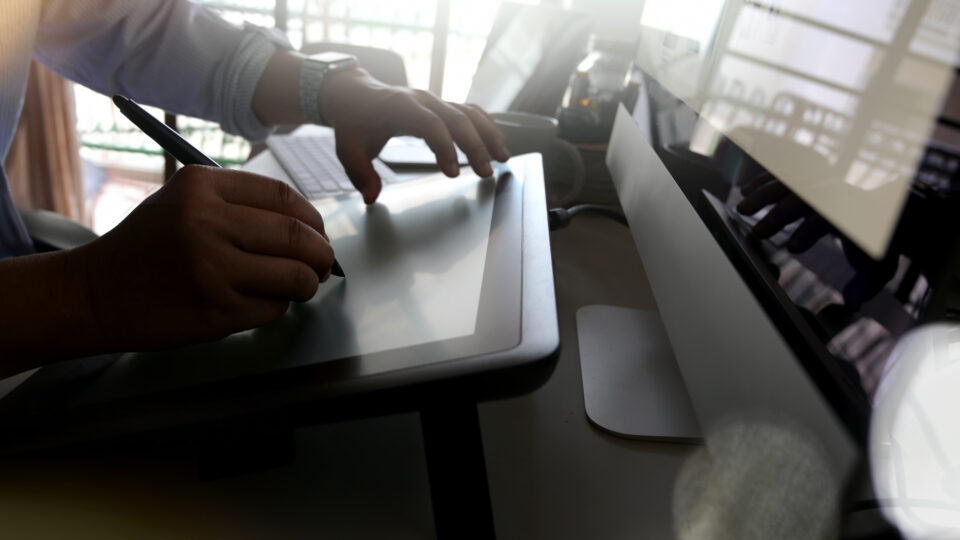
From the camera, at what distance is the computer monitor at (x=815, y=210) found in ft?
0.55

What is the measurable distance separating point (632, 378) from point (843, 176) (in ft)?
0.79

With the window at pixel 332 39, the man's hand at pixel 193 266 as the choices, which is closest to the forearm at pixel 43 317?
the man's hand at pixel 193 266

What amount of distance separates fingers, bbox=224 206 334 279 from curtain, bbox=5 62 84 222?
243cm

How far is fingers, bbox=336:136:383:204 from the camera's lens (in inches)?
21.0

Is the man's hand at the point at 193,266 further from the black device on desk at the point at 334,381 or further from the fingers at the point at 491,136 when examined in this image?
the fingers at the point at 491,136

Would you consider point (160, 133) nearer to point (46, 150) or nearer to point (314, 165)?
point (314, 165)

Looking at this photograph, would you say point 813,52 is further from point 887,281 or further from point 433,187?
point 433,187

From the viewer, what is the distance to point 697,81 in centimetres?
43

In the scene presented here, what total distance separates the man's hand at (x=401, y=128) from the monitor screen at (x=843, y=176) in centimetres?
29

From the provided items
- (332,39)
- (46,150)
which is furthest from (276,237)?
(332,39)

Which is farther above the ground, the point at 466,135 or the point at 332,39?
the point at 466,135

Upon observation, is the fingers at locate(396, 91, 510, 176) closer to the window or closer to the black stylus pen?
the black stylus pen

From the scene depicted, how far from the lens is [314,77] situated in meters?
0.72

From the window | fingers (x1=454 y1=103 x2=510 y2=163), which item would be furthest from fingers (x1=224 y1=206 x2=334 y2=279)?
the window
